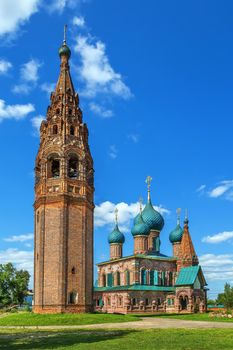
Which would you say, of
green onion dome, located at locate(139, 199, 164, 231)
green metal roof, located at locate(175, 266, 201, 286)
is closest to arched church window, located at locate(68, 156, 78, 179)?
green metal roof, located at locate(175, 266, 201, 286)

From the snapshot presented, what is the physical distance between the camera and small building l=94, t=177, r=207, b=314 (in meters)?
51.0

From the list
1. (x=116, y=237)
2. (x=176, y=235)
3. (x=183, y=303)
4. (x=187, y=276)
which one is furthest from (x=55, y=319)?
(x=176, y=235)

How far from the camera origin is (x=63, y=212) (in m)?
34.9

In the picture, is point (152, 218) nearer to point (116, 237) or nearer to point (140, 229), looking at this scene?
point (140, 229)

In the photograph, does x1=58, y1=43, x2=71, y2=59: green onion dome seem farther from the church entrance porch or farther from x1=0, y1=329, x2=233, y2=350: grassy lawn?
the church entrance porch

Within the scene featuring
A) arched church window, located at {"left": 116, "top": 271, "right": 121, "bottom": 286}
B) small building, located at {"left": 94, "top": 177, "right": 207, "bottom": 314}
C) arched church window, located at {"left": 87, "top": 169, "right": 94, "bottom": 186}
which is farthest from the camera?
arched church window, located at {"left": 116, "top": 271, "right": 121, "bottom": 286}

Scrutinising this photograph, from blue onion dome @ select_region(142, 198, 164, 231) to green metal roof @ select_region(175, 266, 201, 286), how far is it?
784cm

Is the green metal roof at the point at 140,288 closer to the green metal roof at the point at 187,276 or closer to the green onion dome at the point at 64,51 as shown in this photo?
the green metal roof at the point at 187,276

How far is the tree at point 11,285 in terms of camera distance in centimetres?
5241

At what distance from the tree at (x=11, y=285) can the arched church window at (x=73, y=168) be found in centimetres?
2101

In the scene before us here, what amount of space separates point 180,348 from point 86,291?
20.8 m

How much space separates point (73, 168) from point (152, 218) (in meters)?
24.3

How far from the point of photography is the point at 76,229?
116 ft

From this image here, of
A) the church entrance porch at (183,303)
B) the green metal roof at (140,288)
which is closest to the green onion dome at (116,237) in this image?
the green metal roof at (140,288)
